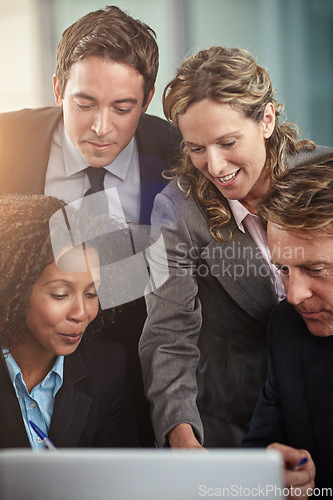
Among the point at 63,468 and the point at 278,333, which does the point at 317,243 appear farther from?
the point at 63,468

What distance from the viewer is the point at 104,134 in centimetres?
147

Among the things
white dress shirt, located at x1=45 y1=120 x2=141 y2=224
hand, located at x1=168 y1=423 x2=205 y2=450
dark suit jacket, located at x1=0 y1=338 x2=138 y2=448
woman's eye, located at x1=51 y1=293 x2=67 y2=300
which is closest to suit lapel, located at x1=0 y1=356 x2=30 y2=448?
dark suit jacket, located at x1=0 y1=338 x2=138 y2=448

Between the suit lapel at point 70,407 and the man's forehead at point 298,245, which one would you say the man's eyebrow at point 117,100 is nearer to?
the man's forehead at point 298,245

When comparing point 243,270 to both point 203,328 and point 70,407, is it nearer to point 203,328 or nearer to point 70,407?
point 203,328

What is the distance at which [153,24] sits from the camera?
59.0 inches

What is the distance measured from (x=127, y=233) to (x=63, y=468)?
714 millimetres

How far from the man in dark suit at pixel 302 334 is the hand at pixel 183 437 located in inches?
5.6

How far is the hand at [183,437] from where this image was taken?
1.47 meters

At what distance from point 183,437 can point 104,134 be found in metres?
0.84

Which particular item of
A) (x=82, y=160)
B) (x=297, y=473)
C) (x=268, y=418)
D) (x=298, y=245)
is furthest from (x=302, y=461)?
(x=82, y=160)

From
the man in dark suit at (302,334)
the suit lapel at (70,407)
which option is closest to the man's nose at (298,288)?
the man in dark suit at (302,334)

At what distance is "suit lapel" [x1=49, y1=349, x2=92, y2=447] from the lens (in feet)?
4.92

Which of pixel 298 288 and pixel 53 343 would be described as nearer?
pixel 298 288

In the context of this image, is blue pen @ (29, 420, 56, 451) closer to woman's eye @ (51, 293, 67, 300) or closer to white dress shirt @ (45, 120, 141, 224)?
woman's eye @ (51, 293, 67, 300)
